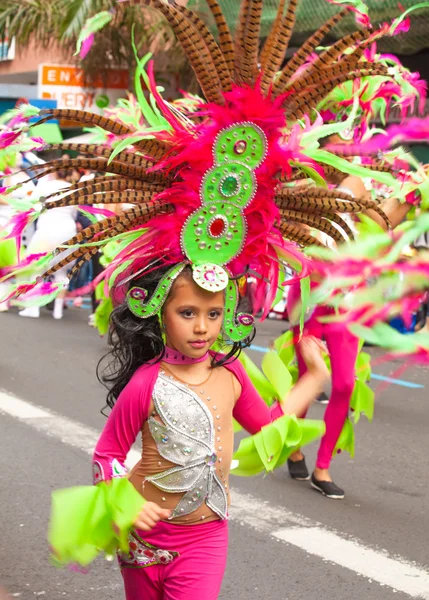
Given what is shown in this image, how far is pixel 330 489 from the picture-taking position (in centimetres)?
557

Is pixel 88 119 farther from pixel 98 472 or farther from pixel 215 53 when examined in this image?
pixel 98 472

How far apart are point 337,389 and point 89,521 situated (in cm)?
299

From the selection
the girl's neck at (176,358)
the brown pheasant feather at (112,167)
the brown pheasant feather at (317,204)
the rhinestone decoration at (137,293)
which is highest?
the brown pheasant feather at (112,167)

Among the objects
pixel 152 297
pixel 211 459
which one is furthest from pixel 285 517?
pixel 152 297

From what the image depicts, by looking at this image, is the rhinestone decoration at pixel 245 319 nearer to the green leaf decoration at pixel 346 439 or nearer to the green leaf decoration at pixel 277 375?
the green leaf decoration at pixel 277 375

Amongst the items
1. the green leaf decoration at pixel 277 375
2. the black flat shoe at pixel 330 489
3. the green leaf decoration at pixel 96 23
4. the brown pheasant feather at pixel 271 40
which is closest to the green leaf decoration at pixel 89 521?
the green leaf decoration at pixel 277 375

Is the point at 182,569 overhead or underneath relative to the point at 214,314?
underneath

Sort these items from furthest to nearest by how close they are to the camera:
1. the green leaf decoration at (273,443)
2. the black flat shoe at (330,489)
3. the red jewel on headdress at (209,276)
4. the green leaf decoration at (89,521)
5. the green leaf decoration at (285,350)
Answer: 1. the green leaf decoration at (285,350)
2. the black flat shoe at (330,489)
3. the green leaf decoration at (273,443)
4. the red jewel on headdress at (209,276)
5. the green leaf decoration at (89,521)

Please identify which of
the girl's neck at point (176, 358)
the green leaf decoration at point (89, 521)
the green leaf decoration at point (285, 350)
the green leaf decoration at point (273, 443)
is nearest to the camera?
the green leaf decoration at point (89, 521)

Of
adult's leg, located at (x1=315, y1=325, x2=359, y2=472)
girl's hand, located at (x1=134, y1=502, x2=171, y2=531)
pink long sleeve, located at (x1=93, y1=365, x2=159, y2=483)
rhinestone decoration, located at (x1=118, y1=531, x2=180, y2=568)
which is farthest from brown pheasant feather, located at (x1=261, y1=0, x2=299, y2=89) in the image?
adult's leg, located at (x1=315, y1=325, x2=359, y2=472)

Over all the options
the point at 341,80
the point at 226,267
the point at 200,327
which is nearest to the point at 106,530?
the point at 200,327

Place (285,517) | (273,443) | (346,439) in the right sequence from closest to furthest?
(273,443) < (285,517) < (346,439)

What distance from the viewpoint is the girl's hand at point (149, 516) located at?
272cm

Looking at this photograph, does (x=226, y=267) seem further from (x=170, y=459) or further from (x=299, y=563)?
(x=299, y=563)
